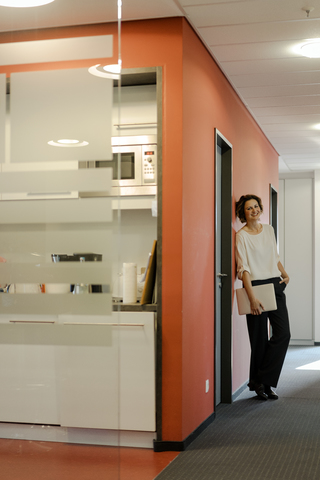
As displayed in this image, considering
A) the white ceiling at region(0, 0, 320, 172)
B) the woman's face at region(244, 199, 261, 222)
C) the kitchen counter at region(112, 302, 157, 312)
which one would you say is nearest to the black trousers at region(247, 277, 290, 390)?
the woman's face at region(244, 199, 261, 222)

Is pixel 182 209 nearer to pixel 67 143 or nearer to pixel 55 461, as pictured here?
pixel 67 143

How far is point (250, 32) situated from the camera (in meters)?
3.90

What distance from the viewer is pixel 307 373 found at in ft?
21.9

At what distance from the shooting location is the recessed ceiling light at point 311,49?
4.12 metres

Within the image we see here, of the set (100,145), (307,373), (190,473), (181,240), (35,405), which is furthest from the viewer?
(307,373)

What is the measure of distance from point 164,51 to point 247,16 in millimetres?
534

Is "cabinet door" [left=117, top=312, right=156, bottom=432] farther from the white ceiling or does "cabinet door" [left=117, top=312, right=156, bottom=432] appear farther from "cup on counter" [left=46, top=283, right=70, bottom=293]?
the white ceiling

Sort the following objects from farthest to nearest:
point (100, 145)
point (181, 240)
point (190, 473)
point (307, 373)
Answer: point (307, 373)
point (181, 240)
point (190, 473)
point (100, 145)

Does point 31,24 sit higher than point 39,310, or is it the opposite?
point 31,24

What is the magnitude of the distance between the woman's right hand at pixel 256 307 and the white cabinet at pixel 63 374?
2.86 meters

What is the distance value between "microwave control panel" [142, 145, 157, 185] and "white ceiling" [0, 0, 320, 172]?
0.79 meters

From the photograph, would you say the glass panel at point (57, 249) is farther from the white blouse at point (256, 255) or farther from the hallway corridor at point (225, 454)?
the white blouse at point (256, 255)

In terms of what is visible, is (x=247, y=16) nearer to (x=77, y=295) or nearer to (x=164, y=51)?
(x=164, y=51)

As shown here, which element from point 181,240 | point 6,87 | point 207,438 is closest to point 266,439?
point 207,438
